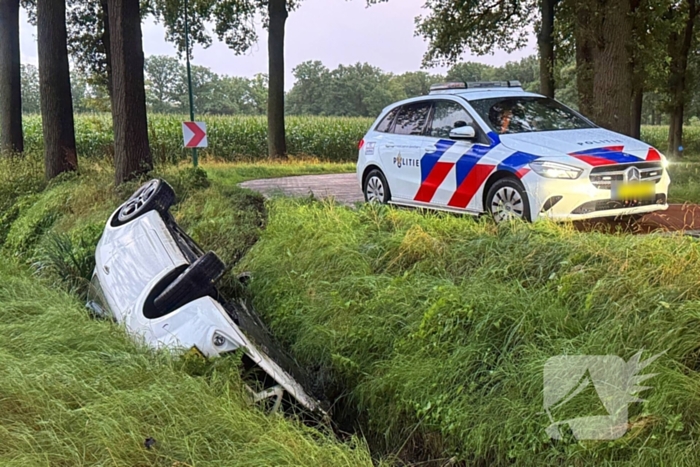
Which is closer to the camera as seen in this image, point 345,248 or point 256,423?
point 256,423

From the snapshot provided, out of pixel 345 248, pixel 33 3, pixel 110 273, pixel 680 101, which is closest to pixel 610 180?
pixel 345 248

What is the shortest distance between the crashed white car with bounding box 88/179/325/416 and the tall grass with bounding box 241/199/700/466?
1.43 ft

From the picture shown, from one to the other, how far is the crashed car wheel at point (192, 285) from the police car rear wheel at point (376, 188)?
4.17 meters

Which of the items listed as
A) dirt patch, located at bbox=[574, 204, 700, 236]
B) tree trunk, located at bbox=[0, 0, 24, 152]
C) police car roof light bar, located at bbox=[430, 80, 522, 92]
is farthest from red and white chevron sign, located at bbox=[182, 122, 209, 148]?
tree trunk, located at bbox=[0, 0, 24, 152]

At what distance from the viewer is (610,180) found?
586 centimetres

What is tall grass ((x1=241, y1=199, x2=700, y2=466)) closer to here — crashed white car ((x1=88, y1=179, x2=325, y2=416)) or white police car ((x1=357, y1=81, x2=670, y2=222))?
crashed white car ((x1=88, y1=179, x2=325, y2=416))

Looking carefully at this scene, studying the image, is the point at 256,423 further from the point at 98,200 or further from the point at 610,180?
the point at 98,200

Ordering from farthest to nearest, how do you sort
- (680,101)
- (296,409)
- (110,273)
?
(680,101) → (110,273) → (296,409)

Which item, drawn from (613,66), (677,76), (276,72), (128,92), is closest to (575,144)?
(613,66)

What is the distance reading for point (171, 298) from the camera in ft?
13.6

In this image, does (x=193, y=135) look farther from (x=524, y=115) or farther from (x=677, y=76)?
(x=677, y=76)

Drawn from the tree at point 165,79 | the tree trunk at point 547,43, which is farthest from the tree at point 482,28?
the tree at point 165,79

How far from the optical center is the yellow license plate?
19.4ft

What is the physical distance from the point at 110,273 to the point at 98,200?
17.9 feet
